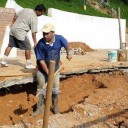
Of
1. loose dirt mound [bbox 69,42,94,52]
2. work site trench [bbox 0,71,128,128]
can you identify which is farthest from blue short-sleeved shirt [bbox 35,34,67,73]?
loose dirt mound [bbox 69,42,94,52]

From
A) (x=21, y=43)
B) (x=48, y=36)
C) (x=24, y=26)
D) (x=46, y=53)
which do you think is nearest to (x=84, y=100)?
(x=46, y=53)

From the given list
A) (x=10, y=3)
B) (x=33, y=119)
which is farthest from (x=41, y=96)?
(x=10, y=3)

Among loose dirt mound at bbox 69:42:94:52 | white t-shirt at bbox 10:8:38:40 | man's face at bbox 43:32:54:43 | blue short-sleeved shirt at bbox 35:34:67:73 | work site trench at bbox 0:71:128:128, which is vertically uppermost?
white t-shirt at bbox 10:8:38:40

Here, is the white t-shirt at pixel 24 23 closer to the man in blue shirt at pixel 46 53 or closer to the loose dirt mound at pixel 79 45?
the man in blue shirt at pixel 46 53

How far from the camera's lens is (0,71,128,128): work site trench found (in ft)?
22.7

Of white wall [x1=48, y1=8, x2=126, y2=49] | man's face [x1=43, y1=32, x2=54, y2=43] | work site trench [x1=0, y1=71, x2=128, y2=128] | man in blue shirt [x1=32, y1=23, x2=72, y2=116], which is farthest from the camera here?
white wall [x1=48, y1=8, x2=126, y2=49]

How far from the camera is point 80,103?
7.89m

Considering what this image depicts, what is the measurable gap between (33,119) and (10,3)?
627cm

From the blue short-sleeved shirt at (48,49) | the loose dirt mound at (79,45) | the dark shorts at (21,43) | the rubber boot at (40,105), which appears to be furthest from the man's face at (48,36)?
the loose dirt mound at (79,45)

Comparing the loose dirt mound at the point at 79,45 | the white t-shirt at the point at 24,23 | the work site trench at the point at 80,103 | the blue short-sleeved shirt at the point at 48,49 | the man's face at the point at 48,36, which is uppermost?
the white t-shirt at the point at 24,23

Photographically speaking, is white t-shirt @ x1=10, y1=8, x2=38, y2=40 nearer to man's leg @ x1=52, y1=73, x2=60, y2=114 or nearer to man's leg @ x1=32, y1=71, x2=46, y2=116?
man's leg @ x1=32, y1=71, x2=46, y2=116

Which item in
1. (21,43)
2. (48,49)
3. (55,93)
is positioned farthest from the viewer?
(21,43)

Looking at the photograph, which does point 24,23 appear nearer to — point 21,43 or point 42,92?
point 21,43

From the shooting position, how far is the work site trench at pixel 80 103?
6910 mm
